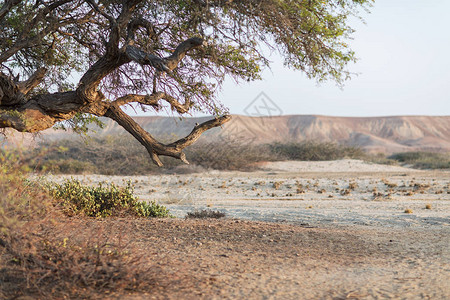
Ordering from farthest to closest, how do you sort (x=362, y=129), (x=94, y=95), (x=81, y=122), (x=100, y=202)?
1. (x=362, y=129)
2. (x=81, y=122)
3. (x=100, y=202)
4. (x=94, y=95)

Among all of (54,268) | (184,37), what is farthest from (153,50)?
(54,268)

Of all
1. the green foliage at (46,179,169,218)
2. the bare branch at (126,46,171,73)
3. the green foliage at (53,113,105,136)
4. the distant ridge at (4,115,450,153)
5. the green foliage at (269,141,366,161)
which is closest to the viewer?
the bare branch at (126,46,171,73)

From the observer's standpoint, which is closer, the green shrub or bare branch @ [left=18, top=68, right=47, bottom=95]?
bare branch @ [left=18, top=68, right=47, bottom=95]

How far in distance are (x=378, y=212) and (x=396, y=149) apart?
271ft

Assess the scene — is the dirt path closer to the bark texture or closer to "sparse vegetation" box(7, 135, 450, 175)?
the bark texture

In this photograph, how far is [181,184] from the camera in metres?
20.4

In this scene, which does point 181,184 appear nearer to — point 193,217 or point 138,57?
point 193,217

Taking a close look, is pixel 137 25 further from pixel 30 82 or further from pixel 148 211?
pixel 148 211

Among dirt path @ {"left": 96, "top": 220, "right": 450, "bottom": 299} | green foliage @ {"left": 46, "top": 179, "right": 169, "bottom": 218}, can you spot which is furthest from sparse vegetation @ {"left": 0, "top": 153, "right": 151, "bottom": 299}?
green foliage @ {"left": 46, "top": 179, "right": 169, "bottom": 218}

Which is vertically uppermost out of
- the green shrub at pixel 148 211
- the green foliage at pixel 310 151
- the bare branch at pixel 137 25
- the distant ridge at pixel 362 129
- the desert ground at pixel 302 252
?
the distant ridge at pixel 362 129

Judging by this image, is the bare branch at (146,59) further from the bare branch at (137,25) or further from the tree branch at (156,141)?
the tree branch at (156,141)

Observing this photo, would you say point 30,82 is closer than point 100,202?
Yes

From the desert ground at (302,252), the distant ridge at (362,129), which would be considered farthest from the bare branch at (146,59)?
the distant ridge at (362,129)

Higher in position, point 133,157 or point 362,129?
point 362,129
